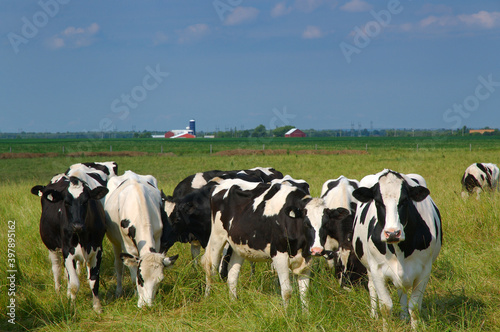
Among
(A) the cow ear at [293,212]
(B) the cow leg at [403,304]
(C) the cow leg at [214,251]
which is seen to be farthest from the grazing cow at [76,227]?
(B) the cow leg at [403,304]

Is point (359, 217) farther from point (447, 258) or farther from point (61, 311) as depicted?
point (61, 311)

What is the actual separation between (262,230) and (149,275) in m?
1.62

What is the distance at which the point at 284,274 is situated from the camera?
6.24 metres

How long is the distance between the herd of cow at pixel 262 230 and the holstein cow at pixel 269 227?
14 millimetres

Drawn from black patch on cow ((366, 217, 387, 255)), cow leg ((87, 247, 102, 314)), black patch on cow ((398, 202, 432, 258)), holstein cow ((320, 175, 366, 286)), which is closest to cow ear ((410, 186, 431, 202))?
A: black patch on cow ((398, 202, 432, 258))

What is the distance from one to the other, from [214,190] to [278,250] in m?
1.97

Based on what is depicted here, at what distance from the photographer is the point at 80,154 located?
4844cm

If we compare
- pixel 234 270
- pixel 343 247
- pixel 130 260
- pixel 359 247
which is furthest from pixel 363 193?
pixel 130 260

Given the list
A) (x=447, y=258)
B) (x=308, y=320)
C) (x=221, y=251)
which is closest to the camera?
(x=308, y=320)

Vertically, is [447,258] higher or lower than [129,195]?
lower

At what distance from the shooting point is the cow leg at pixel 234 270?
7.10 meters

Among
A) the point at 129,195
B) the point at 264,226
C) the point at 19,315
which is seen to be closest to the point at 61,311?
the point at 19,315

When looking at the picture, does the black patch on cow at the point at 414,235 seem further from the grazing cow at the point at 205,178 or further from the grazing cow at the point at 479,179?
the grazing cow at the point at 479,179

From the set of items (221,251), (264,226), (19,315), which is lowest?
(19,315)
